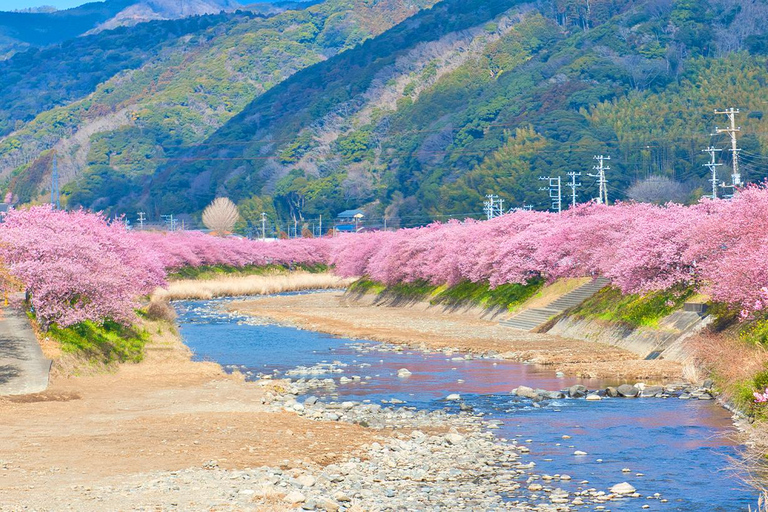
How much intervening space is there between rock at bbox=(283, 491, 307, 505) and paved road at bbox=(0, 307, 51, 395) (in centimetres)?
1382

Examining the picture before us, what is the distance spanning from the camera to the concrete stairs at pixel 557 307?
58438 mm

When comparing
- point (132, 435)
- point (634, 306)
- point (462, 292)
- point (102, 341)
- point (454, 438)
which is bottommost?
point (462, 292)

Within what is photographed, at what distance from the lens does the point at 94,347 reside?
3709 cm

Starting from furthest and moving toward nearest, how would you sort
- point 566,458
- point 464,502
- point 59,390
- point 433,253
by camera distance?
point 433,253 < point 59,390 < point 566,458 < point 464,502

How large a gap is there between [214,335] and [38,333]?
23970 millimetres

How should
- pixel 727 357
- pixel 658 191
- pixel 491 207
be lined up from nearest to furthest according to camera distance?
1. pixel 727 357
2. pixel 491 207
3. pixel 658 191

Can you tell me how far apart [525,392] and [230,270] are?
10621cm

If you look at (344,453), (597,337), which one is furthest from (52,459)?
(597,337)

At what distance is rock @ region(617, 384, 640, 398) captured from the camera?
1241 inches

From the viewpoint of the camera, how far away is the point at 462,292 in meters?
76.6

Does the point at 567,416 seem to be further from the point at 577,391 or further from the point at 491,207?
the point at 491,207

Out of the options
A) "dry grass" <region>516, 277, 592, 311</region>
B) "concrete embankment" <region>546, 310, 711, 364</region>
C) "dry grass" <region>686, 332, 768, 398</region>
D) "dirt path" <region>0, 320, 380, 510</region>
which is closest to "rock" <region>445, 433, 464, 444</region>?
"dirt path" <region>0, 320, 380, 510</region>

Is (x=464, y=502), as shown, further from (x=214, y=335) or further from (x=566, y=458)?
(x=214, y=335)

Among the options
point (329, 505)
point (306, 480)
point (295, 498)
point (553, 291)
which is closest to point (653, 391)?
point (306, 480)
